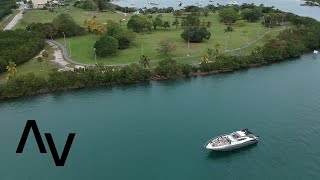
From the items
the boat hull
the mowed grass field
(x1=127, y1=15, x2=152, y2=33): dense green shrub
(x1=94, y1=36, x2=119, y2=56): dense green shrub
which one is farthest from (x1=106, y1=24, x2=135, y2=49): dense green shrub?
the boat hull

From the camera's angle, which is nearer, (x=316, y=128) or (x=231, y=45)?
(x=316, y=128)

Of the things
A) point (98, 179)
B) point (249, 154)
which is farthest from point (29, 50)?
point (249, 154)

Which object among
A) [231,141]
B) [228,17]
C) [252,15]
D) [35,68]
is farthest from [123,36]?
[252,15]

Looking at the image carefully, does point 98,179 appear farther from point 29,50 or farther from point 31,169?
point 29,50

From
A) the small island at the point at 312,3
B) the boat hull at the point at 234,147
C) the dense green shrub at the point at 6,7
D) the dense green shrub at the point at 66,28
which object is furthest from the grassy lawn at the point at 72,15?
the boat hull at the point at 234,147

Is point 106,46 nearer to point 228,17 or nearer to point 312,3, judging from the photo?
point 228,17

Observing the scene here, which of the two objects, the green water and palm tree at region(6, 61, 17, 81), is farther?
palm tree at region(6, 61, 17, 81)

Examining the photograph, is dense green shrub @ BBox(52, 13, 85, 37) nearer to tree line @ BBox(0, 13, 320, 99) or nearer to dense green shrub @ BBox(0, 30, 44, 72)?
dense green shrub @ BBox(0, 30, 44, 72)
